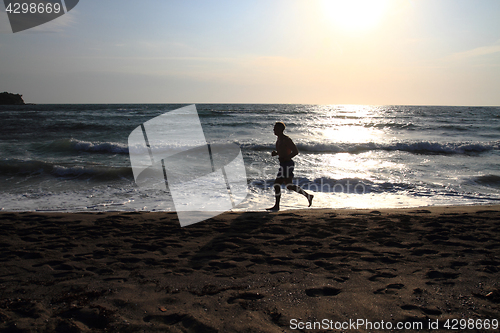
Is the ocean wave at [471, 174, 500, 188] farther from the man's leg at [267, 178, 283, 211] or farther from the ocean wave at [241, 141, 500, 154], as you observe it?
the man's leg at [267, 178, 283, 211]

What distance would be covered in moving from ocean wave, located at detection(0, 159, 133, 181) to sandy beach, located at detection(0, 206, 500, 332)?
154 inches

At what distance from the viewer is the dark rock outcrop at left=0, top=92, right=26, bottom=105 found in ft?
210

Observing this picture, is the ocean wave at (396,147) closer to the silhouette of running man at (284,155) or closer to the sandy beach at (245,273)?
the silhouette of running man at (284,155)

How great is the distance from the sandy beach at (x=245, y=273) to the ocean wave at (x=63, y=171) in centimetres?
390

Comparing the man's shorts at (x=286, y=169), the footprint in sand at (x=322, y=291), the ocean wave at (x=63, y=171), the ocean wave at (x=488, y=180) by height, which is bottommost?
the ocean wave at (x=488, y=180)

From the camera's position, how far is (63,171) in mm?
9188

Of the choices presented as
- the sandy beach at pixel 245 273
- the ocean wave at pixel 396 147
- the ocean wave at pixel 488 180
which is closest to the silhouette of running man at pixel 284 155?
the sandy beach at pixel 245 273

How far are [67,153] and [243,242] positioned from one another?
12439 mm

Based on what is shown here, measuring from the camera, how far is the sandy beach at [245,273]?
234cm

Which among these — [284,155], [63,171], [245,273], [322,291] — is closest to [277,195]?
[284,155]

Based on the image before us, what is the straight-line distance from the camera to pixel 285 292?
8.95 ft

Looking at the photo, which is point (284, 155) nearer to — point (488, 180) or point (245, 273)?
point (245, 273)

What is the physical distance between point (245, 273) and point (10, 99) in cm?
8304

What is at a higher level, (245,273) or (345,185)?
(245,273)
